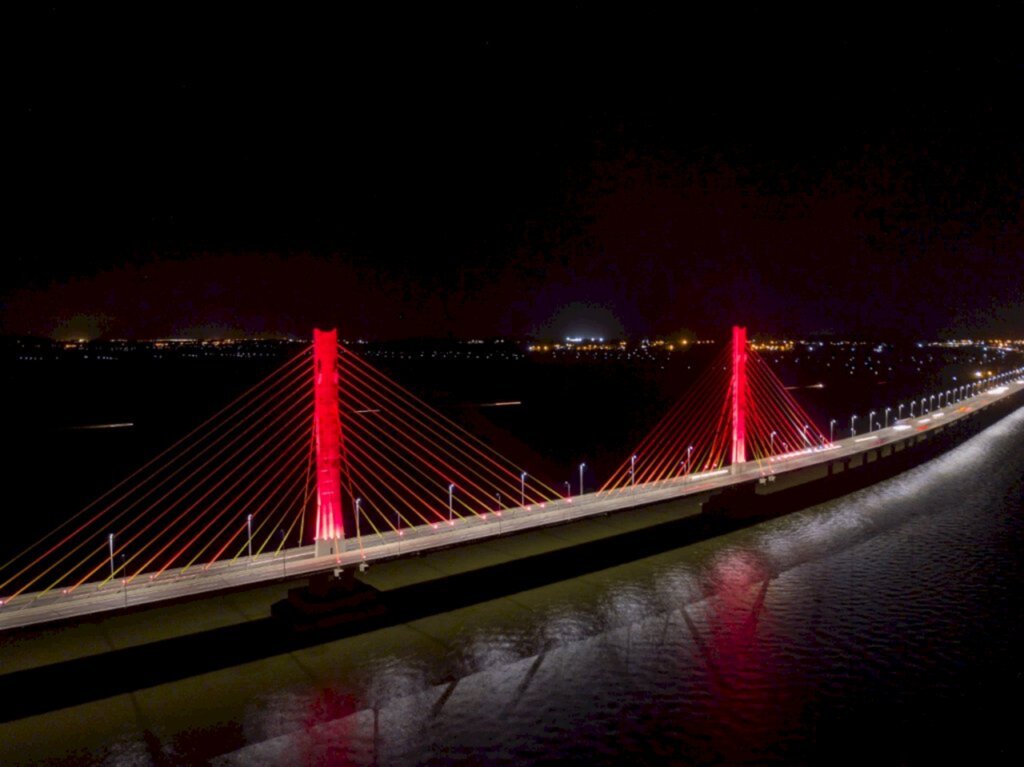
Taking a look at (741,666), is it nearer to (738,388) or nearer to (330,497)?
(330,497)

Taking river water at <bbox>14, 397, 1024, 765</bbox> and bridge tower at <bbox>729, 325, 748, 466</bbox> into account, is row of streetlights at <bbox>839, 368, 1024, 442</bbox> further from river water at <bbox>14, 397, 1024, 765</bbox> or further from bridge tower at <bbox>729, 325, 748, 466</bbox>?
river water at <bbox>14, 397, 1024, 765</bbox>

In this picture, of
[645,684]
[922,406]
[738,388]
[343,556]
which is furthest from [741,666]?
[922,406]

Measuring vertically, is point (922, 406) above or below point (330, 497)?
below

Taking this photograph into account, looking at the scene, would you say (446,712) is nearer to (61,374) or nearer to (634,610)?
(634,610)

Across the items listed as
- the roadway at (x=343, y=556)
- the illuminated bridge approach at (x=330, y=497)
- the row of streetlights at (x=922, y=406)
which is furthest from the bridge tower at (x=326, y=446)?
the row of streetlights at (x=922, y=406)

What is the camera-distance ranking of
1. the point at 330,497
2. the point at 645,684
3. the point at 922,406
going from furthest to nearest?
the point at 922,406 → the point at 330,497 → the point at 645,684

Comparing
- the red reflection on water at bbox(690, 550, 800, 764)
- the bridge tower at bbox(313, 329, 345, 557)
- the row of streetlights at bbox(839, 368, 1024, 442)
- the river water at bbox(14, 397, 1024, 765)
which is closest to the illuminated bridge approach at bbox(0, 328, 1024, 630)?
the bridge tower at bbox(313, 329, 345, 557)
